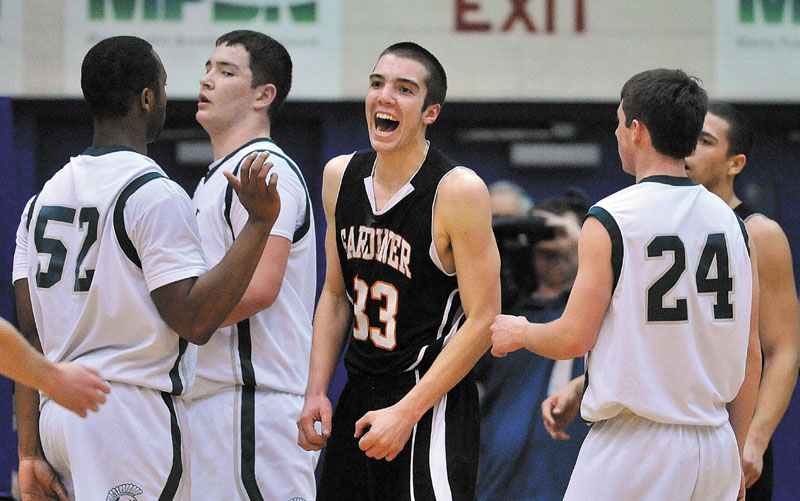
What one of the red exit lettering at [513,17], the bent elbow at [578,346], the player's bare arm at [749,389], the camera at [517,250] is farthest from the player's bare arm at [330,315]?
the red exit lettering at [513,17]

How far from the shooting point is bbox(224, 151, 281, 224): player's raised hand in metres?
3.41

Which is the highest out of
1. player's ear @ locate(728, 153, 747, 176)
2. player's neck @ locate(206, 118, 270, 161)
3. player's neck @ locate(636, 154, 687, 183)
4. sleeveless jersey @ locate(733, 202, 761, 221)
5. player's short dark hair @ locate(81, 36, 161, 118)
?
player's short dark hair @ locate(81, 36, 161, 118)

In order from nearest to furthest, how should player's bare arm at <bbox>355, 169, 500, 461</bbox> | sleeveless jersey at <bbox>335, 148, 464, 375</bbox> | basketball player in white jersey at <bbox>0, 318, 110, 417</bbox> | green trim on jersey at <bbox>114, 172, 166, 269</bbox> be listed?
1. basketball player in white jersey at <bbox>0, 318, 110, 417</bbox>
2. green trim on jersey at <bbox>114, 172, 166, 269</bbox>
3. player's bare arm at <bbox>355, 169, 500, 461</bbox>
4. sleeveless jersey at <bbox>335, 148, 464, 375</bbox>

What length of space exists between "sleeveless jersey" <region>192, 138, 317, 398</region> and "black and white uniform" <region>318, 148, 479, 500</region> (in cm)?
37

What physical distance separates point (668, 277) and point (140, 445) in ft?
5.77

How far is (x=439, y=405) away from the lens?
12.1 ft

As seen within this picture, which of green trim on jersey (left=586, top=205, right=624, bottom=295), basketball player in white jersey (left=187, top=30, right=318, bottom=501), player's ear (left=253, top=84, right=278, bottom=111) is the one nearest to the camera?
green trim on jersey (left=586, top=205, right=624, bottom=295)

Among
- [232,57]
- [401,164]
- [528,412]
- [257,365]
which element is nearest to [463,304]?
[401,164]

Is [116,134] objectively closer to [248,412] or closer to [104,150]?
[104,150]

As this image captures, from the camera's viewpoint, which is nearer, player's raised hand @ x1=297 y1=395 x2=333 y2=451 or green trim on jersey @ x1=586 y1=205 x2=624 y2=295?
green trim on jersey @ x1=586 y1=205 x2=624 y2=295

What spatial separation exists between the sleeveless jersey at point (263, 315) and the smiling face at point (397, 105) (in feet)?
1.55

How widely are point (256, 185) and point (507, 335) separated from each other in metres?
0.95

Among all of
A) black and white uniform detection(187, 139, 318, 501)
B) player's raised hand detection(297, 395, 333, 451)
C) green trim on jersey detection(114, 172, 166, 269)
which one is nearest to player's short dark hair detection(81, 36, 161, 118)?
green trim on jersey detection(114, 172, 166, 269)

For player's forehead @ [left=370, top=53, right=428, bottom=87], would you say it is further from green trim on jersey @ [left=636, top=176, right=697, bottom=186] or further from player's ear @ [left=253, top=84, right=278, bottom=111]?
green trim on jersey @ [left=636, top=176, right=697, bottom=186]
